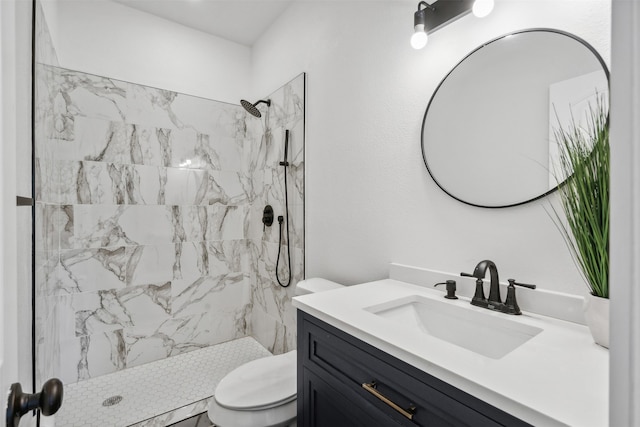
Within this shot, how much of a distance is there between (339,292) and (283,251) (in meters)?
1.21

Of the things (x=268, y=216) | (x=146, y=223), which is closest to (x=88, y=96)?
(x=146, y=223)

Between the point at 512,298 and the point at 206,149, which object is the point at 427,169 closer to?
the point at 512,298

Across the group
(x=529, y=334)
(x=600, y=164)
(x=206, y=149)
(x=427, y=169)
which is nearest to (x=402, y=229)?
(x=427, y=169)

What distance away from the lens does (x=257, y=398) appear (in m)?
1.38

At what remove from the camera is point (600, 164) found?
0.74 metres

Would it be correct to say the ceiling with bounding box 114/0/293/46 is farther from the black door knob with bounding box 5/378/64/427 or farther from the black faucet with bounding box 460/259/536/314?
the black door knob with bounding box 5/378/64/427

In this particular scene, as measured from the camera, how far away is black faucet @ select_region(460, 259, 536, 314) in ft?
3.36

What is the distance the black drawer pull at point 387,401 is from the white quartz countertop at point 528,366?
0.39ft

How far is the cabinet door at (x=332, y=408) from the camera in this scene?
0.90 metres

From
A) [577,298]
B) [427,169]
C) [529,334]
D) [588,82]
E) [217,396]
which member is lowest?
[217,396]

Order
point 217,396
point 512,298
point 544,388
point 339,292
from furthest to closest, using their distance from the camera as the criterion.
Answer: point 217,396, point 339,292, point 512,298, point 544,388

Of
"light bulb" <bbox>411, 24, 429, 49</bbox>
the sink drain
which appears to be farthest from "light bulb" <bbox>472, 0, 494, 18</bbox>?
the sink drain

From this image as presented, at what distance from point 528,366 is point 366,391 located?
17.0 inches

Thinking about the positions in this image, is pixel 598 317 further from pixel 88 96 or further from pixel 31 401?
pixel 88 96
